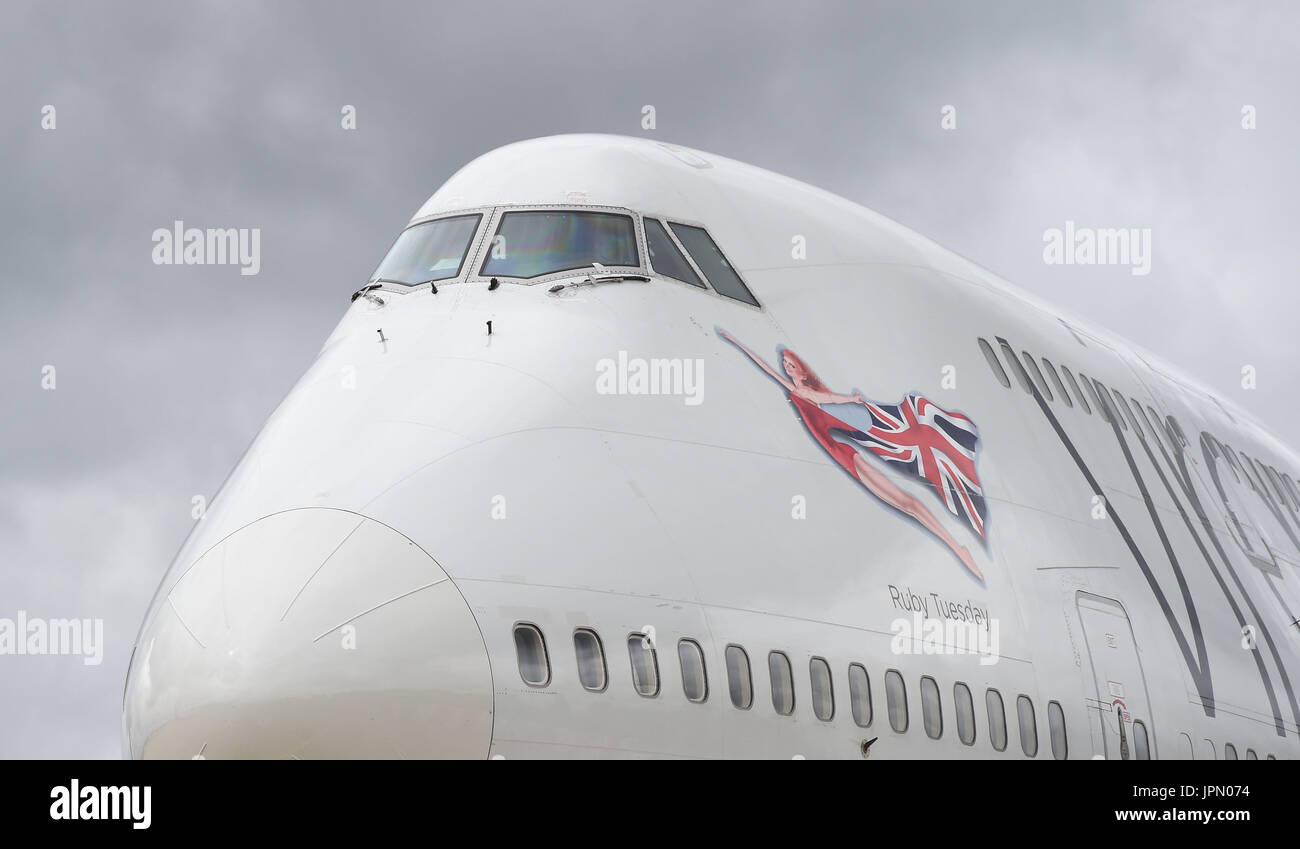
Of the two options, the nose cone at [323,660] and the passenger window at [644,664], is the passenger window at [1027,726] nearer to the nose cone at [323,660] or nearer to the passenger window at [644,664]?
the passenger window at [644,664]

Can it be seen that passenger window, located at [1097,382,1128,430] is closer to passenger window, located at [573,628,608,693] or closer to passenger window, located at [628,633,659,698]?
passenger window, located at [628,633,659,698]

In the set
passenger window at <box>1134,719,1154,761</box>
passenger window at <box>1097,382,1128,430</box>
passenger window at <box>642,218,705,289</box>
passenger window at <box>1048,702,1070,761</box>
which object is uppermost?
passenger window at <box>642,218,705,289</box>

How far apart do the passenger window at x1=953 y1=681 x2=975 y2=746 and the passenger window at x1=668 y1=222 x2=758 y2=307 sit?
135 inches

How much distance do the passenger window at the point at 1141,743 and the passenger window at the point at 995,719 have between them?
2042mm

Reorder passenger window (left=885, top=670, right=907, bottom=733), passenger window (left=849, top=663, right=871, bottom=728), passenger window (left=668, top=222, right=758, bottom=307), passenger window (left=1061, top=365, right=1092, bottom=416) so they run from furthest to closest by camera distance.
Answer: passenger window (left=1061, top=365, right=1092, bottom=416), passenger window (left=668, top=222, right=758, bottom=307), passenger window (left=885, top=670, right=907, bottom=733), passenger window (left=849, top=663, right=871, bottom=728)

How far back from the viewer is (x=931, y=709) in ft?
34.4

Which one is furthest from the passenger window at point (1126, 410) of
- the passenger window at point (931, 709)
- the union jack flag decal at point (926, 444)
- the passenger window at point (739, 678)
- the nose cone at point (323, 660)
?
the nose cone at point (323, 660)

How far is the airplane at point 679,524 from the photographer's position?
844 centimetres

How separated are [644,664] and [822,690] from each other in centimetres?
142

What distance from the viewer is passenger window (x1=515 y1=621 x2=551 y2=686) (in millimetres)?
8531

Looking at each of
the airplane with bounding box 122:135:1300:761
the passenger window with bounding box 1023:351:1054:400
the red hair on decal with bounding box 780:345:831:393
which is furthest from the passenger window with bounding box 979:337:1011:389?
the red hair on decal with bounding box 780:345:831:393

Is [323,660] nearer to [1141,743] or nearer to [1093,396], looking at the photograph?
[1141,743]
